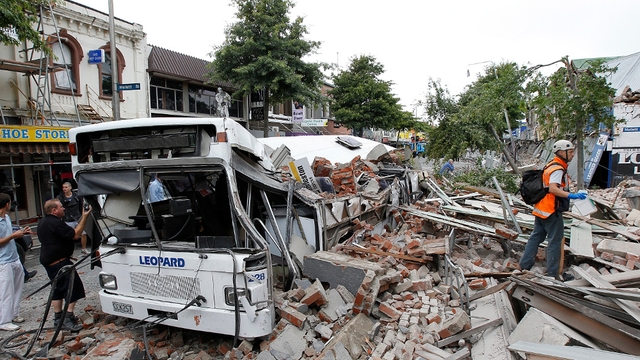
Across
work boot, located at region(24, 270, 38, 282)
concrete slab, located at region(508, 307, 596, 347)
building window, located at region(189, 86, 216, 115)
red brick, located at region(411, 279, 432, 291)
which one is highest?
building window, located at region(189, 86, 216, 115)

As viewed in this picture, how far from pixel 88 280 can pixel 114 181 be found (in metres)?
3.76

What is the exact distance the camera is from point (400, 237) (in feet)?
21.8

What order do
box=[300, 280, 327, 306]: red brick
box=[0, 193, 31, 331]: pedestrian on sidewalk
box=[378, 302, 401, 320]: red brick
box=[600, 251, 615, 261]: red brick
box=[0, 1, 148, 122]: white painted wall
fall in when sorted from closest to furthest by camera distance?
box=[300, 280, 327, 306]: red brick
box=[378, 302, 401, 320]: red brick
box=[0, 193, 31, 331]: pedestrian on sidewalk
box=[600, 251, 615, 261]: red brick
box=[0, 1, 148, 122]: white painted wall

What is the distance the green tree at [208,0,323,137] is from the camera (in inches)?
687

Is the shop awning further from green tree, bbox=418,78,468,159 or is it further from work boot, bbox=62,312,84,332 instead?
green tree, bbox=418,78,468,159

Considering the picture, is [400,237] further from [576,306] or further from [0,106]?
[0,106]

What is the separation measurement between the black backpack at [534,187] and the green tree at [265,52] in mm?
13821

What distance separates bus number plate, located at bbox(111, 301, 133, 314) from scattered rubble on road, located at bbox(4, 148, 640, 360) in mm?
213

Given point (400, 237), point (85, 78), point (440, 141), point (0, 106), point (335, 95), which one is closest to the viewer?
point (400, 237)

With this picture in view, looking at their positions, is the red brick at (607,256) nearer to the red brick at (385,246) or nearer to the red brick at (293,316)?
the red brick at (385,246)

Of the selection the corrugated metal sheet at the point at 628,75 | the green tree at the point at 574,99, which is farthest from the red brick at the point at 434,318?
the corrugated metal sheet at the point at 628,75

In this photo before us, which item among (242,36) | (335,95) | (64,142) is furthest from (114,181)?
(335,95)

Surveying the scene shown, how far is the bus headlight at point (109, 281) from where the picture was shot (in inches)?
167

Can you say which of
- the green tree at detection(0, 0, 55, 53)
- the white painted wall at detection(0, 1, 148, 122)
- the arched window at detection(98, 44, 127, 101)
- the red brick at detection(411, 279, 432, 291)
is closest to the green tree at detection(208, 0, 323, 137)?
the white painted wall at detection(0, 1, 148, 122)
